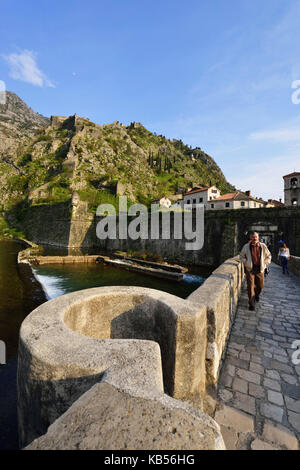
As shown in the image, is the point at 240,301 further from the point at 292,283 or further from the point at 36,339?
the point at 36,339

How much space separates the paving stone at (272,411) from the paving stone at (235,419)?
0.20 meters

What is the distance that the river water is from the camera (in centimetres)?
342

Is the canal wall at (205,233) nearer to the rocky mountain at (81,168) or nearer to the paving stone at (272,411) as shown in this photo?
the rocky mountain at (81,168)

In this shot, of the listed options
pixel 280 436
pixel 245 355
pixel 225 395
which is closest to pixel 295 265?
pixel 245 355

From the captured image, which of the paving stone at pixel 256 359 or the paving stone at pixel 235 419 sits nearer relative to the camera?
the paving stone at pixel 235 419

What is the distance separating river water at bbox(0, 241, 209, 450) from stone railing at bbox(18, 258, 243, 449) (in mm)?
2457

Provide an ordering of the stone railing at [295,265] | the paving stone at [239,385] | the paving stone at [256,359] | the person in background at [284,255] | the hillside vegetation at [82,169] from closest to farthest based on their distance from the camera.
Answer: the paving stone at [239,385], the paving stone at [256,359], the stone railing at [295,265], the person in background at [284,255], the hillside vegetation at [82,169]

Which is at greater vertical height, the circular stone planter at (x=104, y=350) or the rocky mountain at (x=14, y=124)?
the rocky mountain at (x=14, y=124)

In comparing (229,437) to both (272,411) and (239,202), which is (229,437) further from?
(239,202)

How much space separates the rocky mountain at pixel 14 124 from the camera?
5822 cm

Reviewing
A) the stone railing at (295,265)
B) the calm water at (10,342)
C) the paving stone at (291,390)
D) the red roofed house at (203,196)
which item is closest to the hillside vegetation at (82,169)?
the red roofed house at (203,196)

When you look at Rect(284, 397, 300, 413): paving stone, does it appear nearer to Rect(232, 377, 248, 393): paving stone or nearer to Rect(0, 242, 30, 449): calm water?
Rect(232, 377, 248, 393): paving stone
